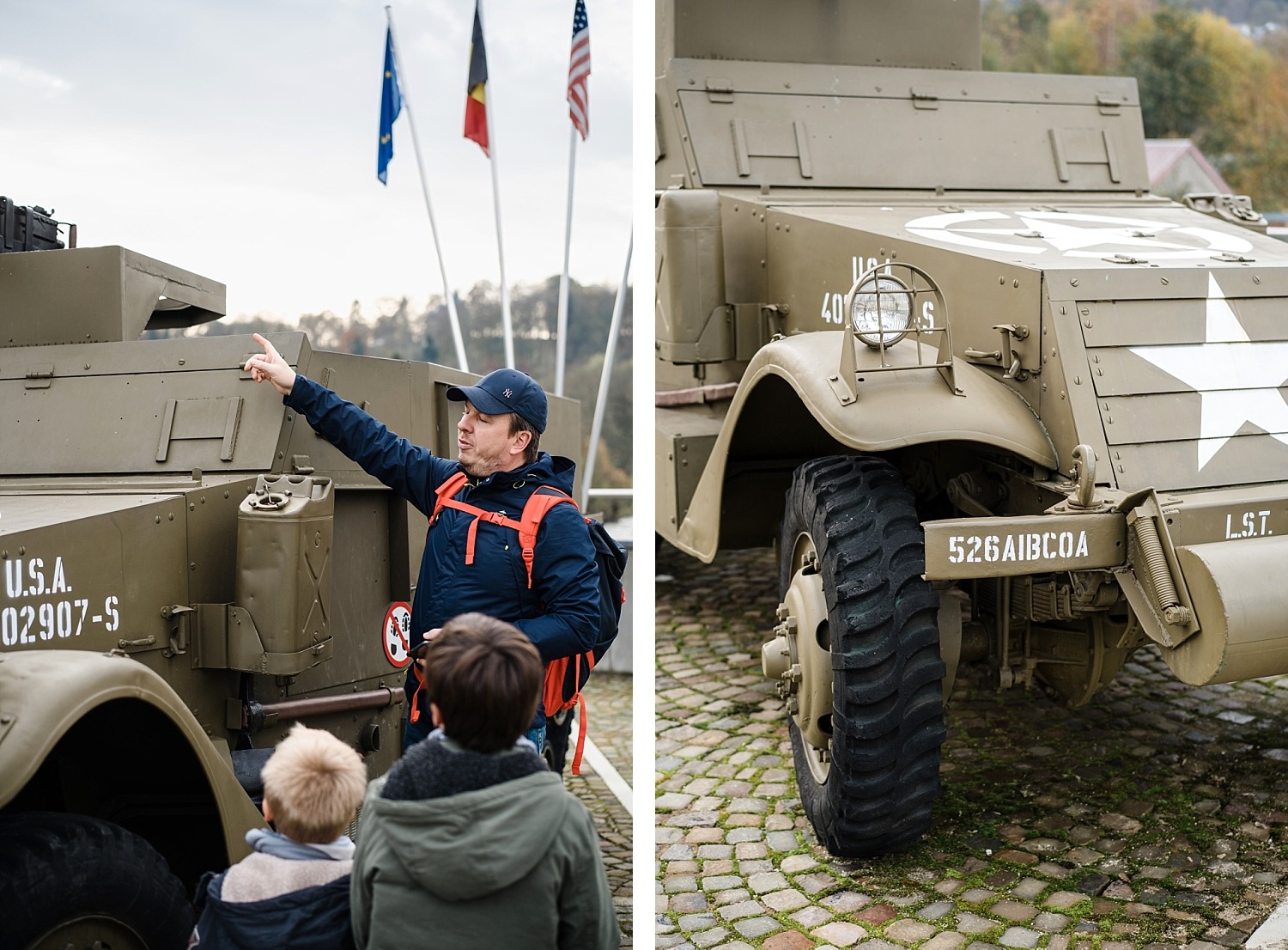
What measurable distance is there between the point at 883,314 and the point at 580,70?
4.94 meters

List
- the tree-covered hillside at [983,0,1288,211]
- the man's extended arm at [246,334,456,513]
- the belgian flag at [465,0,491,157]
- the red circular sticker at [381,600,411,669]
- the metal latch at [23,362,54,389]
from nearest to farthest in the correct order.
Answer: the man's extended arm at [246,334,456,513] → the metal latch at [23,362,54,389] → the red circular sticker at [381,600,411,669] → the belgian flag at [465,0,491,157] → the tree-covered hillside at [983,0,1288,211]

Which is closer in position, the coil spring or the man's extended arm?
the coil spring

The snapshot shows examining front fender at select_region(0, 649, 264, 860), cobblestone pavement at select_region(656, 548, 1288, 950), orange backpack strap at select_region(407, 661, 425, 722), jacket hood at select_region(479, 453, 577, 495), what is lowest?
cobblestone pavement at select_region(656, 548, 1288, 950)

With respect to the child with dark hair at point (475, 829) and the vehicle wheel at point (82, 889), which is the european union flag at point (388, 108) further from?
the child with dark hair at point (475, 829)

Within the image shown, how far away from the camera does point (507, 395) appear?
315cm

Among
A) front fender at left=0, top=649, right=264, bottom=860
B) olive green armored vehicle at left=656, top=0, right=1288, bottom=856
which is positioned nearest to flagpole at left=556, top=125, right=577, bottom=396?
olive green armored vehicle at left=656, top=0, right=1288, bottom=856

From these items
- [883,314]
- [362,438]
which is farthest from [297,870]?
[883,314]

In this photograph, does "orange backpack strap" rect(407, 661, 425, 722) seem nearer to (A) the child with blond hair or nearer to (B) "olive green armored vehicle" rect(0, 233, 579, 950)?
(B) "olive green armored vehicle" rect(0, 233, 579, 950)

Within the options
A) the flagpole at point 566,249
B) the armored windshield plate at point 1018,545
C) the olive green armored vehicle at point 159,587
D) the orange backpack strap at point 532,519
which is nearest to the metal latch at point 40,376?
the olive green armored vehicle at point 159,587

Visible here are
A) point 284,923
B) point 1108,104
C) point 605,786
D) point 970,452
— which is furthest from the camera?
point 1108,104

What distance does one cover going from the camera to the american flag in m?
8.09

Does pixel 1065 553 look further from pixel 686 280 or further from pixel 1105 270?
pixel 686 280

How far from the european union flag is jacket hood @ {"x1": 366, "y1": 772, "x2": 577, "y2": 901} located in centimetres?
814

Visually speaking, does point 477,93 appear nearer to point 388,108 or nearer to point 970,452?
point 388,108
